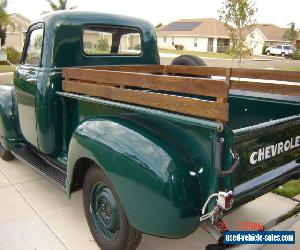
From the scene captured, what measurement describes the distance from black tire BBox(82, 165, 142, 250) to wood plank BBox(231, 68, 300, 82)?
1814 mm

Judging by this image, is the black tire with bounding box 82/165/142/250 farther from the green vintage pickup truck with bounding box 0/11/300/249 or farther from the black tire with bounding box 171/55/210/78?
the black tire with bounding box 171/55/210/78

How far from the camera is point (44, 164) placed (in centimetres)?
394

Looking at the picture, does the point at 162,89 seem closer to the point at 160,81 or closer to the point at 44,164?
the point at 160,81

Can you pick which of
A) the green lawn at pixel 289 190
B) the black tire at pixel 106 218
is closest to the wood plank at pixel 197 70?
the green lawn at pixel 289 190

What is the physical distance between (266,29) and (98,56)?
199 ft

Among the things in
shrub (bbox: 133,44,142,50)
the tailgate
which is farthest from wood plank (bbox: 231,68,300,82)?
shrub (bbox: 133,44,142,50)

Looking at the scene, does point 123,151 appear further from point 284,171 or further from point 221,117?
point 284,171

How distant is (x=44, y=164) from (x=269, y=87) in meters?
2.38

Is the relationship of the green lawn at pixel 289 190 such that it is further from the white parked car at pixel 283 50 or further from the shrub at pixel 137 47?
the white parked car at pixel 283 50

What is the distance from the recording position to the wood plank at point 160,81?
6.91ft

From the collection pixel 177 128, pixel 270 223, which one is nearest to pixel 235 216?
pixel 270 223

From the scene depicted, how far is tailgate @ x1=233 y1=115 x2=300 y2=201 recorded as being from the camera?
2.38 meters

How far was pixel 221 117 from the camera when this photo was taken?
6.63 ft

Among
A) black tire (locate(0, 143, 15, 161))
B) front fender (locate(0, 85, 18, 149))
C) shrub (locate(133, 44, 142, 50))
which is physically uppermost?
shrub (locate(133, 44, 142, 50))
